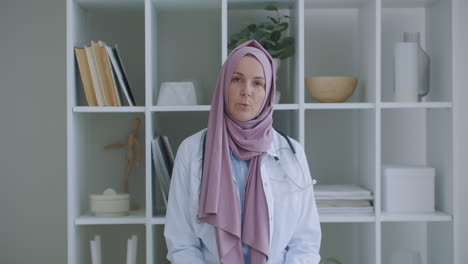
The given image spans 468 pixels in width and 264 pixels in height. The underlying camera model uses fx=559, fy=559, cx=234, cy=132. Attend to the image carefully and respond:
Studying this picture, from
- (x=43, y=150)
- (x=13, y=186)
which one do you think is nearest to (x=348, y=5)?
(x=43, y=150)

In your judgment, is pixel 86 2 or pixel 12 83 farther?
pixel 12 83

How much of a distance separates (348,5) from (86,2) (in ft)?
3.81

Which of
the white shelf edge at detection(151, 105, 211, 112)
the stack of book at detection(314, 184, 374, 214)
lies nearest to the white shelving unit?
the stack of book at detection(314, 184, 374, 214)

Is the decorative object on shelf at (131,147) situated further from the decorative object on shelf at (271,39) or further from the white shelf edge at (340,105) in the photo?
the white shelf edge at (340,105)

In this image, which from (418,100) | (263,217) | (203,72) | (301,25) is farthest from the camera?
(203,72)

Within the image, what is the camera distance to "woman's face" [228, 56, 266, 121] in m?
1.96

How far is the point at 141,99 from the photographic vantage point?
276 centimetres

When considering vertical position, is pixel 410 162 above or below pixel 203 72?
below

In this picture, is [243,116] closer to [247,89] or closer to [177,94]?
[247,89]

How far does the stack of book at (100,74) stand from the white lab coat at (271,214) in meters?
0.47

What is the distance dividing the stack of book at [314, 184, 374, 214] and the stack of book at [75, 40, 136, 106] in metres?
0.90

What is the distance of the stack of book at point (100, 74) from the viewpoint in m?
2.29

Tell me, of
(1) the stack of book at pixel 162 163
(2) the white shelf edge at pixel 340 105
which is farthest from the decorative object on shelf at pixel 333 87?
(1) the stack of book at pixel 162 163

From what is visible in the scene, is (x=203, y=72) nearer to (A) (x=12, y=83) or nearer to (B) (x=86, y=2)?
(B) (x=86, y=2)
